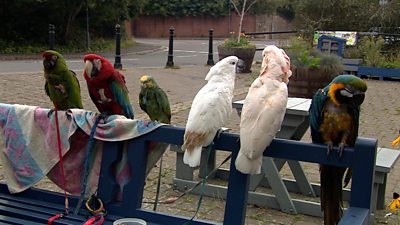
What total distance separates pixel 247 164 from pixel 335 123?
547 millimetres

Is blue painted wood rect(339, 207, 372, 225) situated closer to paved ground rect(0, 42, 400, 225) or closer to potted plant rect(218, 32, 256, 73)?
paved ground rect(0, 42, 400, 225)

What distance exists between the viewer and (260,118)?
8.69ft

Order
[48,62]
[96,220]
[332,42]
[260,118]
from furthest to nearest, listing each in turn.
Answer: [332,42], [48,62], [96,220], [260,118]

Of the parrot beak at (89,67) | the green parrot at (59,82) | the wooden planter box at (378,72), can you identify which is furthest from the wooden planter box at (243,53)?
the parrot beak at (89,67)

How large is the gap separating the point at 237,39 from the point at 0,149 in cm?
1183

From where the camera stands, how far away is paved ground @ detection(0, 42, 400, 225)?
171 inches

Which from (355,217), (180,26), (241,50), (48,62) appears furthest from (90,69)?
(180,26)

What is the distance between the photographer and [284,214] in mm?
4359

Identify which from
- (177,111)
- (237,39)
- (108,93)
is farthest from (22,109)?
(237,39)

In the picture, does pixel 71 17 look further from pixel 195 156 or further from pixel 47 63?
pixel 195 156

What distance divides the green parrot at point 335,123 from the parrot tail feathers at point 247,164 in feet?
1.23

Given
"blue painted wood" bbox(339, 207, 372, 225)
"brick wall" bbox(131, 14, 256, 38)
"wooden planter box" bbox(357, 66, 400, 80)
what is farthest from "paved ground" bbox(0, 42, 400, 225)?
"brick wall" bbox(131, 14, 256, 38)

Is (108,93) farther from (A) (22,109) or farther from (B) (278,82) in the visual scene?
(B) (278,82)

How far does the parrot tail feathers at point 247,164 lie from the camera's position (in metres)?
2.71
